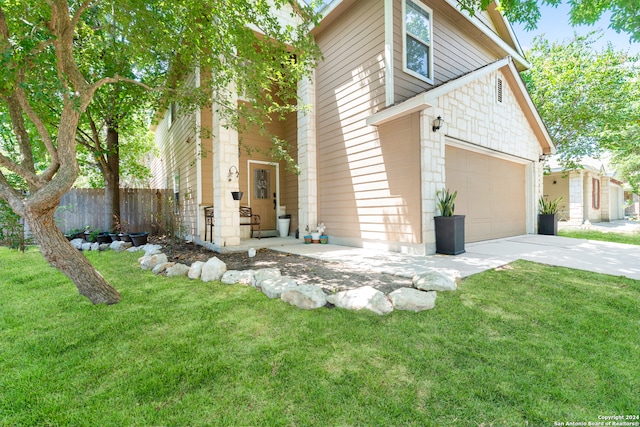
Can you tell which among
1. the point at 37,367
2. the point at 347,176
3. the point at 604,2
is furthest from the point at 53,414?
the point at 604,2

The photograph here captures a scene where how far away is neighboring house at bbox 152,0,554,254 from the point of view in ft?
16.3

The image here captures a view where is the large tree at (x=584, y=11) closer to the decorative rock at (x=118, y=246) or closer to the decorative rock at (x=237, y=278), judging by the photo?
the decorative rock at (x=237, y=278)

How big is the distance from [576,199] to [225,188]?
51.5 feet

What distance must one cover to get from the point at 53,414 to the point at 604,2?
6954 millimetres

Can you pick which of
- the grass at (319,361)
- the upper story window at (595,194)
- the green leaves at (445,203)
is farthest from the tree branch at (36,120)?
the upper story window at (595,194)

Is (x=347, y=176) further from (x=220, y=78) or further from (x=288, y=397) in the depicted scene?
(x=288, y=397)

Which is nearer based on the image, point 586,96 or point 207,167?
point 207,167

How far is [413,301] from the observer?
7.97 feet

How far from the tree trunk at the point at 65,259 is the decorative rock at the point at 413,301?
2755 mm

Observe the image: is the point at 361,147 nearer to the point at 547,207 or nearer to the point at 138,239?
the point at 138,239

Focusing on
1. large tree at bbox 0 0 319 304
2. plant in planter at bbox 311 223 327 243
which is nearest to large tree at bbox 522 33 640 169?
plant in planter at bbox 311 223 327 243

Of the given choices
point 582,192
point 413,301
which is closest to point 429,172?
point 413,301

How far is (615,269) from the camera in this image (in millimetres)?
3635

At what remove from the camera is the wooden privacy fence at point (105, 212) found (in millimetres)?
8016
